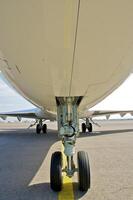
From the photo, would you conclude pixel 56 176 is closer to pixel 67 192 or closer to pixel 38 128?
pixel 67 192

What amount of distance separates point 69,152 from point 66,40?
107 inches

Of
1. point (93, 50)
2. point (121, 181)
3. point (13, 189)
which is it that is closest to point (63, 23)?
point (93, 50)

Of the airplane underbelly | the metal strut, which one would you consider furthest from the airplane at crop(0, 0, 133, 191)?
the metal strut

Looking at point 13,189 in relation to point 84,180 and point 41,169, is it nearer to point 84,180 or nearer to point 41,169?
point 84,180

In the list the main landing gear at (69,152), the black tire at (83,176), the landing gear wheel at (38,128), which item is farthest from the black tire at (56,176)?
the landing gear wheel at (38,128)

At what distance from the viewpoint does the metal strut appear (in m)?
4.67

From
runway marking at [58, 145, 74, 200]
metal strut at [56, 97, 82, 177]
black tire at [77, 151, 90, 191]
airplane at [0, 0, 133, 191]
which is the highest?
airplane at [0, 0, 133, 191]

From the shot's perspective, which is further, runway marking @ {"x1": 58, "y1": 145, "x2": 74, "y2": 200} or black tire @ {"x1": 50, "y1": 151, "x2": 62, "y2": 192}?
black tire @ {"x1": 50, "y1": 151, "x2": 62, "y2": 192}

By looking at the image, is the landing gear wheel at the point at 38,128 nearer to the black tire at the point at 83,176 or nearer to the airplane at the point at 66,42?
the black tire at the point at 83,176

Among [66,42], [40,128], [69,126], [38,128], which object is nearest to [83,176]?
[69,126]

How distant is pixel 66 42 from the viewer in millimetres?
2338

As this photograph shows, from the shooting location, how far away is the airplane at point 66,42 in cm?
199

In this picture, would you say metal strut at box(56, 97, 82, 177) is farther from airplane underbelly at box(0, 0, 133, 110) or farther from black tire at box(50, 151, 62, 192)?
airplane underbelly at box(0, 0, 133, 110)

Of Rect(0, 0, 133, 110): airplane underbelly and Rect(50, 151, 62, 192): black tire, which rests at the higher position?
Rect(0, 0, 133, 110): airplane underbelly
